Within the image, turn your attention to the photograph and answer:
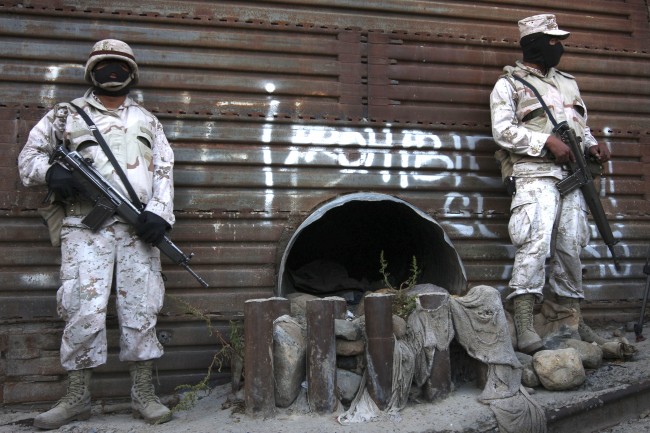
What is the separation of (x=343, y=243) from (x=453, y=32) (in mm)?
2475

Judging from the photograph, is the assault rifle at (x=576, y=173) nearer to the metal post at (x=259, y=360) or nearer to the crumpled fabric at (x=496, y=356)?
the crumpled fabric at (x=496, y=356)

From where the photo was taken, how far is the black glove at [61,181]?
4.27m

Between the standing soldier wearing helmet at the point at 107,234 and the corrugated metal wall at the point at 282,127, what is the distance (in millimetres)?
468

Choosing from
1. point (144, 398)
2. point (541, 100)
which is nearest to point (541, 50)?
point (541, 100)

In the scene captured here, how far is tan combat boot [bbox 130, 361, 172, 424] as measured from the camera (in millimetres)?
4291

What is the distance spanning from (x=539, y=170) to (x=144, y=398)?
3.34 m

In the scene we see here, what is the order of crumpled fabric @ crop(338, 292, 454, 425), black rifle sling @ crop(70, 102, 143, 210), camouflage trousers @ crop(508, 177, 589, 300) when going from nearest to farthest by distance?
crumpled fabric @ crop(338, 292, 454, 425), black rifle sling @ crop(70, 102, 143, 210), camouflage trousers @ crop(508, 177, 589, 300)

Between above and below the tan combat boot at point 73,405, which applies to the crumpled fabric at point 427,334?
above

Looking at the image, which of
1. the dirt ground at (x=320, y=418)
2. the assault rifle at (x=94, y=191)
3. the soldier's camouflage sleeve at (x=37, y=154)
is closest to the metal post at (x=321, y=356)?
the dirt ground at (x=320, y=418)

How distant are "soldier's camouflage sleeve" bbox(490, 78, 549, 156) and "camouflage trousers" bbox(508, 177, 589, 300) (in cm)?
26

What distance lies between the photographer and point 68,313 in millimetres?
4281

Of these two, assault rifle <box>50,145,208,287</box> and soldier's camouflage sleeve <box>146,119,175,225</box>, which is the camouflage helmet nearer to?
soldier's camouflage sleeve <box>146,119,175,225</box>

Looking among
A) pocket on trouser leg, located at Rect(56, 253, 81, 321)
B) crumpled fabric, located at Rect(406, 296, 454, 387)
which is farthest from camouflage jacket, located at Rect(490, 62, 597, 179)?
pocket on trouser leg, located at Rect(56, 253, 81, 321)

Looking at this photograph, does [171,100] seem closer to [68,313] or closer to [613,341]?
[68,313]
